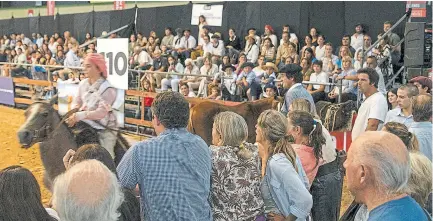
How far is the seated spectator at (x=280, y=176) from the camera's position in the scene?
3754 mm

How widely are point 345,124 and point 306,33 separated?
20.8 feet

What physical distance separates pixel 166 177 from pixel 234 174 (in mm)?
486

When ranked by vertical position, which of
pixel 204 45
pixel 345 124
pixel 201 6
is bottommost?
pixel 345 124

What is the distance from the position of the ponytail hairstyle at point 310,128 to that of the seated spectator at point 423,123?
0.78 metres

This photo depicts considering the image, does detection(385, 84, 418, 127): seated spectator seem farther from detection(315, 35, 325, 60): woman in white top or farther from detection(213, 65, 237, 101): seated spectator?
detection(315, 35, 325, 60): woman in white top

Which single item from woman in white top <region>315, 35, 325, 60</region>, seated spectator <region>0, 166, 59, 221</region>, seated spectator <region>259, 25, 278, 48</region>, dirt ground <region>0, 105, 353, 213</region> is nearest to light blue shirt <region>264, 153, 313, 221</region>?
seated spectator <region>0, 166, 59, 221</region>

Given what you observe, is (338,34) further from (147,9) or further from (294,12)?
(147,9)

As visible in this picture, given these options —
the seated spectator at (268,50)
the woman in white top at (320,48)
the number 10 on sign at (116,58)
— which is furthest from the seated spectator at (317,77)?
the number 10 on sign at (116,58)

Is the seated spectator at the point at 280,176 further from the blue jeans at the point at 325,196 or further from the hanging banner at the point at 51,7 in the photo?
the hanging banner at the point at 51,7

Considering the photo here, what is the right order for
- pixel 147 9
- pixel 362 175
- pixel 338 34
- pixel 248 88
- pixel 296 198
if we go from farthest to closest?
1. pixel 147 9
2. pixel 338 34
3. pixel 248 88
4. pixel 296 198
5. pixel 362 175

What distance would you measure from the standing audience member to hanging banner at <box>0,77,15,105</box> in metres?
13.3

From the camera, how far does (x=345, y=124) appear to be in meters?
9.49

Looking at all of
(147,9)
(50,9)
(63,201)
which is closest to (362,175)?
(63,201)

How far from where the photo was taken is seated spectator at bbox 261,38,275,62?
46.6 ft
